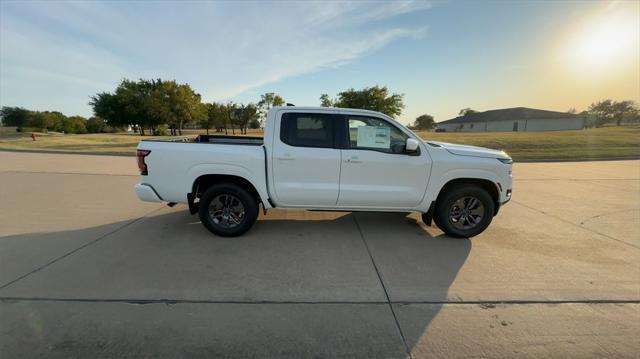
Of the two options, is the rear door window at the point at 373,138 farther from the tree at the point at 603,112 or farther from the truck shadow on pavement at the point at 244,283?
the tree at the point at 603,112

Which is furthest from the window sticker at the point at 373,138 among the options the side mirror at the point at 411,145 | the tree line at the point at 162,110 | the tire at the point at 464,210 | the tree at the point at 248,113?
the tree at the point at 248,113

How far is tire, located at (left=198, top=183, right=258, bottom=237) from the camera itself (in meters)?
4.27

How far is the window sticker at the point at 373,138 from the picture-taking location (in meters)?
4.26

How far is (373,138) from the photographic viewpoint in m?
4.26

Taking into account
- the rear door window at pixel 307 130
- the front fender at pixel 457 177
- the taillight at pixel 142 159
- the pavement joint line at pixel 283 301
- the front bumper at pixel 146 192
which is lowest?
the pavement joint line at pixel 283 301

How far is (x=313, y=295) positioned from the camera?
2924 mm

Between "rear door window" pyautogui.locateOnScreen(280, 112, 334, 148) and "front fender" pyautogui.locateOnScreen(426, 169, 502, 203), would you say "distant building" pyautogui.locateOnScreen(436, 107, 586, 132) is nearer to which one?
"front fender" pyautogui.locateOnScreen(426, 169, 502, 203)

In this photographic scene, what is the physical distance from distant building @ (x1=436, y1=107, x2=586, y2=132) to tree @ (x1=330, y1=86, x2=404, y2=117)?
191ft

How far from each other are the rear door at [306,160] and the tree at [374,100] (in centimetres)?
3230

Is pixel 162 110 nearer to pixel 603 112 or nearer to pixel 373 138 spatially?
pixel 373 138

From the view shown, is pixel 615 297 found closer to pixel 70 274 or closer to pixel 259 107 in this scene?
pixel 70 274

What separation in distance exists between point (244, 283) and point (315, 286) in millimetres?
770

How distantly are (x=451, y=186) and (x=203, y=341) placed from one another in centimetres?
383

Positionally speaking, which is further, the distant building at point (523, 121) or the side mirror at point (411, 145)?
the distant building at point (523, 121)
